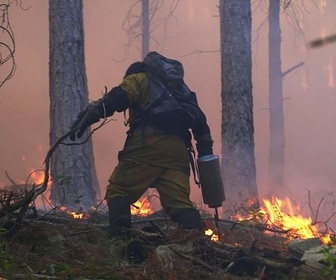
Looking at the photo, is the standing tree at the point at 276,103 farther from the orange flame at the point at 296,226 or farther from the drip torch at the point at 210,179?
the drip torch at the point at 210,179

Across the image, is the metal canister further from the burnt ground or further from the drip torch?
the burnt ground

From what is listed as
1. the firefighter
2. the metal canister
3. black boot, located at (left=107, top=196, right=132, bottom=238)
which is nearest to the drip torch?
the metal canister

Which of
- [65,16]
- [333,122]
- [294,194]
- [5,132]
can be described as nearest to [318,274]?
[65,16]

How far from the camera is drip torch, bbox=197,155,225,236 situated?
4.91 m

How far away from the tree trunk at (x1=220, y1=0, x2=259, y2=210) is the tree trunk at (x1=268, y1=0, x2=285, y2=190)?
6739mm

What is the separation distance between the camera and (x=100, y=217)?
6.18 meters

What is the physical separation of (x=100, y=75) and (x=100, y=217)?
12183 mm

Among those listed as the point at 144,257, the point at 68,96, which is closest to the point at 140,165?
the point at 144,257

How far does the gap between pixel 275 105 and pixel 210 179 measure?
437 inches

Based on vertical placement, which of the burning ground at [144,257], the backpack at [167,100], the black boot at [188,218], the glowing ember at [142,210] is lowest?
the glowing ember at [142,210]

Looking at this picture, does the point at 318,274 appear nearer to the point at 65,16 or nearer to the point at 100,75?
the point at 65,16

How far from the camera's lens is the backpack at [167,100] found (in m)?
4.69

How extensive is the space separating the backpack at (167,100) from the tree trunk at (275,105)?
10.8 m

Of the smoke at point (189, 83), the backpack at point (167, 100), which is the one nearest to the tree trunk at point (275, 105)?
the smoke at point (189, 83)
